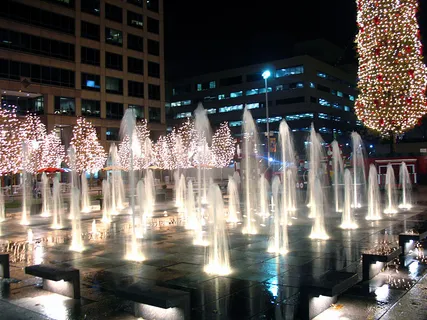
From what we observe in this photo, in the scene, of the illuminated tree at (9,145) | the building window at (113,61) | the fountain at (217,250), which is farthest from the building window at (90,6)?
the fountain at (217,250)

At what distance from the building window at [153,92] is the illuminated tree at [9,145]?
1062 inches

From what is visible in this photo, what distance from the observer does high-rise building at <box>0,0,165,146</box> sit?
4388 cm

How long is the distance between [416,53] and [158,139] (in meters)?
37.7

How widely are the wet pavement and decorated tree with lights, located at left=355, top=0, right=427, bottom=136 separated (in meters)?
16.1

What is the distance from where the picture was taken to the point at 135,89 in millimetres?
57438

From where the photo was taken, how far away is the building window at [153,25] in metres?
59.4

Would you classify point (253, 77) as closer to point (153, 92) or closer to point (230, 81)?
point (230, 81)

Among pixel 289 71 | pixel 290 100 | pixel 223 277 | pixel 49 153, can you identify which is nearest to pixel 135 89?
pixel 49 153

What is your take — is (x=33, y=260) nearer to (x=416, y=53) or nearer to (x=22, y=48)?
(x=416, y=53)

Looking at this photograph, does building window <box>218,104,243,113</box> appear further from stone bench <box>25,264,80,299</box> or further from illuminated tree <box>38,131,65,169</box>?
stone bench <box>25,264,80,299</box>

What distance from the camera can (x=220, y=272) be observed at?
8.07 metres

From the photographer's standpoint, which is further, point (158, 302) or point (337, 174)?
point (337, 174)

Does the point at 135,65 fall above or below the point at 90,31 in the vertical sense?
below

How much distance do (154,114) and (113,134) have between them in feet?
26.0
